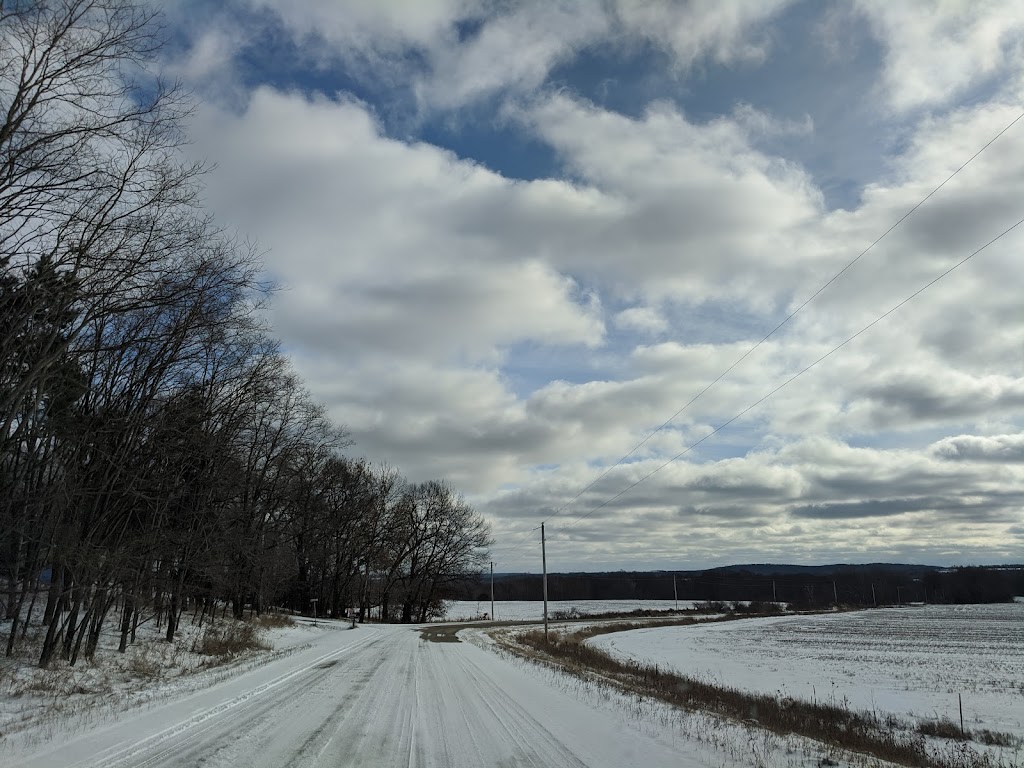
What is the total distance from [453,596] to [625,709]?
224 feet

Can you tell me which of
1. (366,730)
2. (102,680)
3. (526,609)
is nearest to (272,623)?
(102,680)

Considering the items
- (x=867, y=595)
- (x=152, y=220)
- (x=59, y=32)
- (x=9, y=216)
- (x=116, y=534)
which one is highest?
(x=59, y=32)

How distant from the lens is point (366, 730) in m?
10.3

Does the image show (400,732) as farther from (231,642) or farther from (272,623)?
(272,623)

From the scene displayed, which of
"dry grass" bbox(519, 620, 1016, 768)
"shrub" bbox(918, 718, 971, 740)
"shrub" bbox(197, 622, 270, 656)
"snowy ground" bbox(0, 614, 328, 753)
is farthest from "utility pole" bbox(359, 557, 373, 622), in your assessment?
"shrub" bbox(918, 718, 971, 740)

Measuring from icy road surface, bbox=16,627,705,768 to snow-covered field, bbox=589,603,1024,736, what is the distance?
11151mm

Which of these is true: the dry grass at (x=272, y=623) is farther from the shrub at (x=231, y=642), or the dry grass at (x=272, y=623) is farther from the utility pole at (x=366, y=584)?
the utility pole at (x=366, y=584)

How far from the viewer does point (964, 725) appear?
16828mm

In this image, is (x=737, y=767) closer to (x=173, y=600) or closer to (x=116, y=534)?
(x=116, y=534)

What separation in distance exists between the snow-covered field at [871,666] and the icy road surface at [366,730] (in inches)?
439

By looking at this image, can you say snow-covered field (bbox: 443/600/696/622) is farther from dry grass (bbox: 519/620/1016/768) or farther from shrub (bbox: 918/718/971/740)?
shrub (bbox: 918/718/971/740)

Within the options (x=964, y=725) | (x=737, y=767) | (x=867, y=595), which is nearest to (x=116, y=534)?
(x=737, y=767)

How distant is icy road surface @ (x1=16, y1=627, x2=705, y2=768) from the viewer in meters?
8.47

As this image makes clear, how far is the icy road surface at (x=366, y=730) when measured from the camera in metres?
8.47
